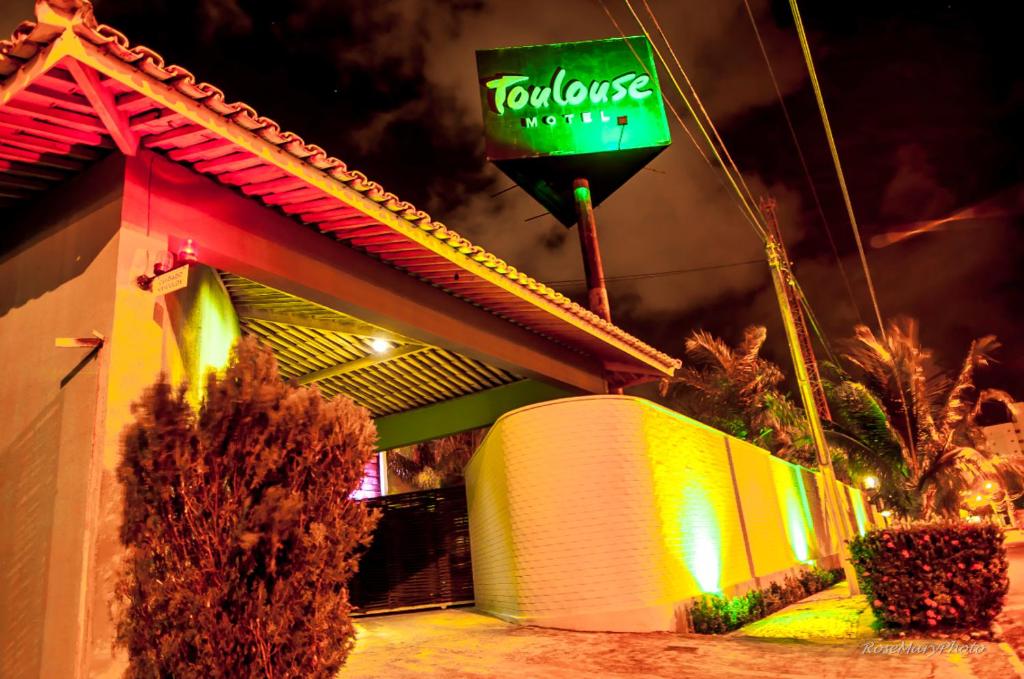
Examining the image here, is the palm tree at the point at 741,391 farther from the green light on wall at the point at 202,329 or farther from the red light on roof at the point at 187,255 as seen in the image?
the red light on roof at the point at 187,255

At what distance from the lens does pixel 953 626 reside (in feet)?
23.6

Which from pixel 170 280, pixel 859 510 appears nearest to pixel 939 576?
pixel 170 280

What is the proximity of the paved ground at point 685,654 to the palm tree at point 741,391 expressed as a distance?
1398 cm

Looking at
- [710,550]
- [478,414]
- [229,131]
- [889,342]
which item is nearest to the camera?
[229,131]

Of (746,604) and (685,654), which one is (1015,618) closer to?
(746,604)

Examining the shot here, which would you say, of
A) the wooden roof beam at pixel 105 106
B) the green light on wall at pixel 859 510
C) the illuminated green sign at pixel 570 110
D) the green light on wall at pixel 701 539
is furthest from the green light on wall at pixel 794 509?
the wooden roof beam at pixel 105 106

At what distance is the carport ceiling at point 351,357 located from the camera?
859 centimetres

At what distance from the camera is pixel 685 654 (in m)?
6.83

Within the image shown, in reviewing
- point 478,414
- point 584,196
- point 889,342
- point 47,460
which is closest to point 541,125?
point 584,196

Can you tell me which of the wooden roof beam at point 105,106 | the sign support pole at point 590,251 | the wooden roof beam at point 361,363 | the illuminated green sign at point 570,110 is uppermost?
the illuminated green sign at point 570,110

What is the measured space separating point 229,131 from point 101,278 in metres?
1.48

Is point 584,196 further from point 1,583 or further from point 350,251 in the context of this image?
point 1,583

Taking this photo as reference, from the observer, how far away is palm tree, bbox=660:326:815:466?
23.0 metres

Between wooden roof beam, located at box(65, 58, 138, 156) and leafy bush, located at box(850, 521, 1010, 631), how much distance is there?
854cm
